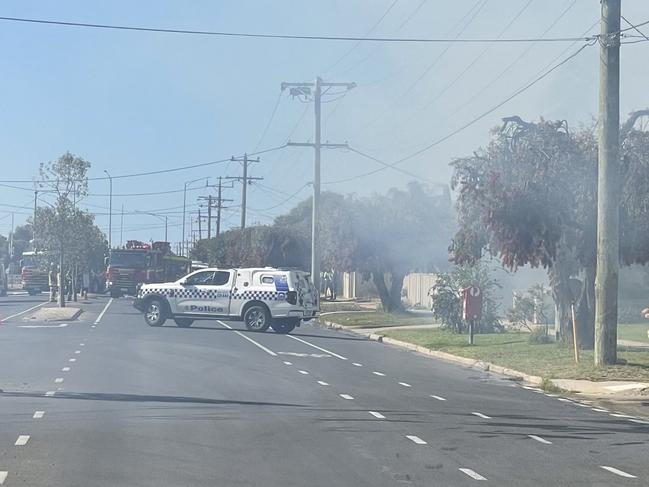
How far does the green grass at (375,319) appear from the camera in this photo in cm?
4131

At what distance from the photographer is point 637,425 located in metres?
15.0

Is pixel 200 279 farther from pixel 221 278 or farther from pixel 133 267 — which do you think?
pixel 133 267

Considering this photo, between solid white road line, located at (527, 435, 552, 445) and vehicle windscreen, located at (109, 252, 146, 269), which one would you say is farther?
vehicle windscreen, located at (109, 252, 146, 269)

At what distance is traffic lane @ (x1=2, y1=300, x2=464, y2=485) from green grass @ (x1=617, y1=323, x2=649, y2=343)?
1357 centimetres

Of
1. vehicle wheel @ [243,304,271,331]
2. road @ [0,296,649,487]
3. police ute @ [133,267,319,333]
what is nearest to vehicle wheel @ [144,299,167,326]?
police ute @ [133,267,319,333]

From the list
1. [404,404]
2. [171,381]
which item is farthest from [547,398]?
[171,381]

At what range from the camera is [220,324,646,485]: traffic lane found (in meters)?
11.9

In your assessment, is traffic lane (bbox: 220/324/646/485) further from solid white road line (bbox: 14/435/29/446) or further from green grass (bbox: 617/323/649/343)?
green grass (bbox: 617/323/649/343)

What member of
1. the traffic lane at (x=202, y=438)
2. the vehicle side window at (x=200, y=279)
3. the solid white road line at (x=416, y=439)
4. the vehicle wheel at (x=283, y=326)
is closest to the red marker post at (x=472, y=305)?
the vehicle wheel at (x=283, y=326)

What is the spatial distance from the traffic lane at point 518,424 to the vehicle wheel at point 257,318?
47.9 feet

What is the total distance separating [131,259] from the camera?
62125mm

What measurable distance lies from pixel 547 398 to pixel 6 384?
29.4 feet

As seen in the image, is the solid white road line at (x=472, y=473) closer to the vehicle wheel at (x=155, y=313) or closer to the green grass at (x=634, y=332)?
the green grass at (x=634, y=332)

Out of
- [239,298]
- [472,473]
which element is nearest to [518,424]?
[472,473]
